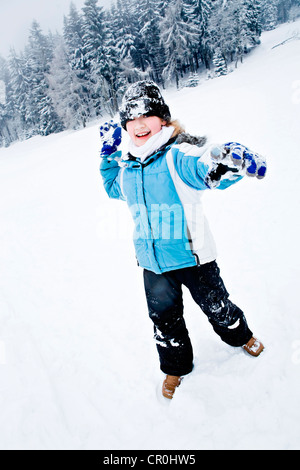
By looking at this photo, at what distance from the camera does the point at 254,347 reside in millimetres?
2195

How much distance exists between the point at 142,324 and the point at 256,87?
37.0 ft

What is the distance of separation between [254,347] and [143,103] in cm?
220

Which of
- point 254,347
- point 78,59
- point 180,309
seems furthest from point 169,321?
point 78,59

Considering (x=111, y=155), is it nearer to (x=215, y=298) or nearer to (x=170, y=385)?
(x=215, y=298)

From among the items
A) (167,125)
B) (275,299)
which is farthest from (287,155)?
(167,125)

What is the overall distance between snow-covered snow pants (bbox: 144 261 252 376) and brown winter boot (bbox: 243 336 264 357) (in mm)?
88

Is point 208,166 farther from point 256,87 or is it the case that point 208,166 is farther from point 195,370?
point 256,87

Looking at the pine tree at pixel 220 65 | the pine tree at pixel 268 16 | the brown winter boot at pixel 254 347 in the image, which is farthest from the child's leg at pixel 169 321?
the pine tree at pixel 268 16

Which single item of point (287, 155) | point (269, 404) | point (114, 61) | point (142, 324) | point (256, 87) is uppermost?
point (114, 61)

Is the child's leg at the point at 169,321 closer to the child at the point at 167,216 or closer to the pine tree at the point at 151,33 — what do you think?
the child at the point at 167,216

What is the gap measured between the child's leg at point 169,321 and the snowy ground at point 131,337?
25 centimetres

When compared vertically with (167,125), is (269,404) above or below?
below

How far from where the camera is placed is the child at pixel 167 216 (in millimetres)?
1656

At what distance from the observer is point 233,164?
3.90ft
